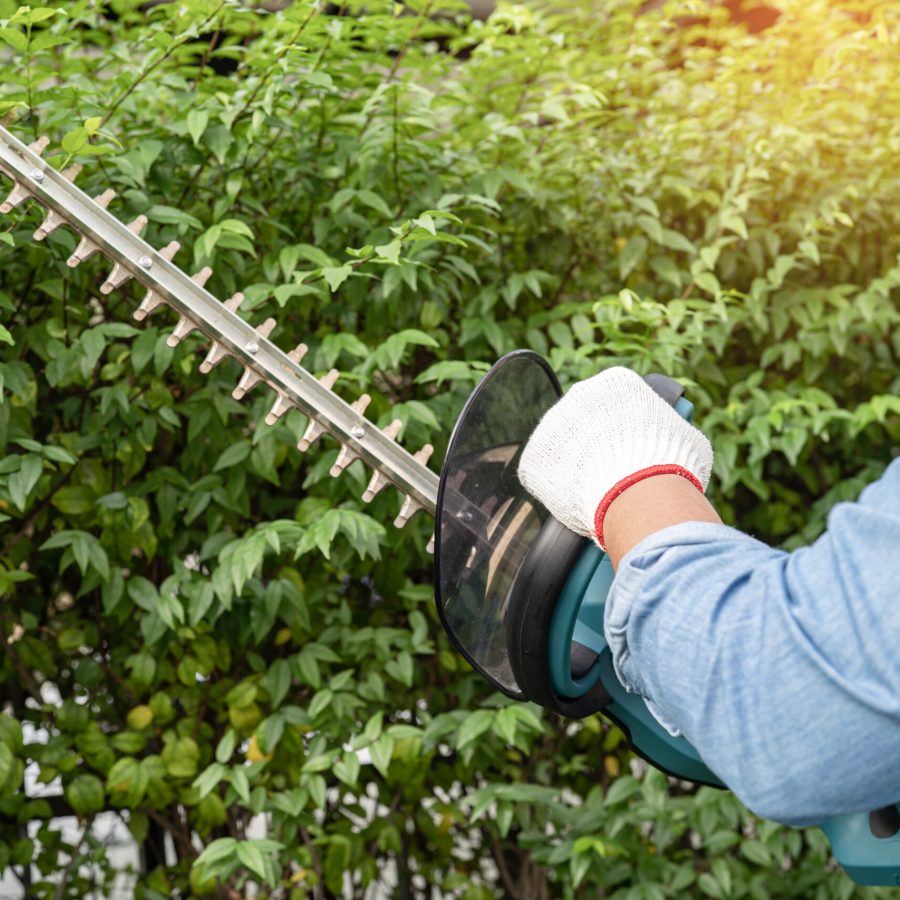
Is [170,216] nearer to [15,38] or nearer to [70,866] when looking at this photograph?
[15,38]

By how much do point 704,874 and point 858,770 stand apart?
67.1 inches

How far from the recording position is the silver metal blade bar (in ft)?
4.28

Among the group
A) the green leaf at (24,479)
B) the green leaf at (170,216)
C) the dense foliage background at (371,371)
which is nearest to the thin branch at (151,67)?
the dense foliage background at (371,371)

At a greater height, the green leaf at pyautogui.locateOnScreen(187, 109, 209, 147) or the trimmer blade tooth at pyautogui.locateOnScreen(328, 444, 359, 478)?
the green leaf at pyautogui.locateOnScreen(187, 109, 209, 147)

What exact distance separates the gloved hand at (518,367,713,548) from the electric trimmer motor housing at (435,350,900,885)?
1.9 inches

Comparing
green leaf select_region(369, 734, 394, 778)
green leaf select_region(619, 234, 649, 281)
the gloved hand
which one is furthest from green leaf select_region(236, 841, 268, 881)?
green leaf select_region(619, 234, 649, 281)

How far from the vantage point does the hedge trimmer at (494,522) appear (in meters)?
1.05

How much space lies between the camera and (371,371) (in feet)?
6.56

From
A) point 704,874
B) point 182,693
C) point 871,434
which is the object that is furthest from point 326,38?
point 704,874

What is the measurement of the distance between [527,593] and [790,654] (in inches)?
13.3

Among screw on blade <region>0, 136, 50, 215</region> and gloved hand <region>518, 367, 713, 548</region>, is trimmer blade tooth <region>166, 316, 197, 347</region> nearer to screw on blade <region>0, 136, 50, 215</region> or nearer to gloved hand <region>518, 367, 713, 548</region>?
screw on blade <region>0, 136, 50, 215</region>

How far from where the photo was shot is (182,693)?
7.08ft

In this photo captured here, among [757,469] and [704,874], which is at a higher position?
[757,469]

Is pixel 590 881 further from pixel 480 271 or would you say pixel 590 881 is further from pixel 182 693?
pixel 480 271
